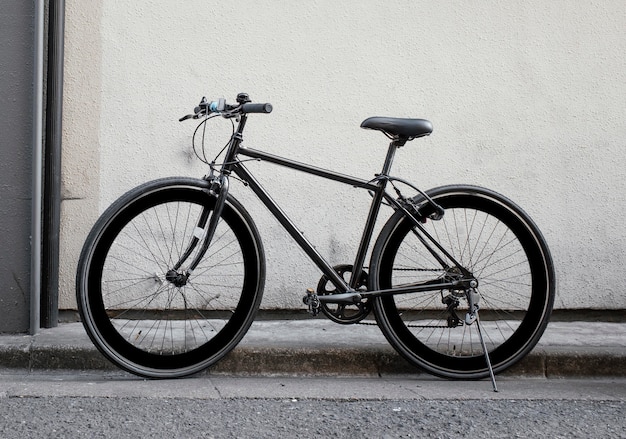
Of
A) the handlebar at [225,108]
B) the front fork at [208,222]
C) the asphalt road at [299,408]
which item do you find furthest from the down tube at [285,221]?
the asphalt road at [299,408]

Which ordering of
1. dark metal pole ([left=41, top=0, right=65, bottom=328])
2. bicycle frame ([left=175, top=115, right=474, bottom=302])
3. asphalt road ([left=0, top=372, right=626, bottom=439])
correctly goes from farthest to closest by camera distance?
Answer: dark metal pole ([left=41, top=0, right=65, bottom=328]), bicycle frame ([left=175, top=115, right=474, bottom=302]), asphalt road ([left=0, top=372, right=626, bottom=439])

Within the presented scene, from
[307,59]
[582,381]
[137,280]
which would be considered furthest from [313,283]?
[582,381]

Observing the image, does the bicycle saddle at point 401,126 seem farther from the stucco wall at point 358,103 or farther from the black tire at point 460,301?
the stucco wall at point 358,103

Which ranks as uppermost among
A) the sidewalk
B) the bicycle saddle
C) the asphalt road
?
the bicycle saddle

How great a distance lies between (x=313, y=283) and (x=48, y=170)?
1.75 meters

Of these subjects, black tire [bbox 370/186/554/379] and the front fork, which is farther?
black tire [bbox 370/186/554/379]

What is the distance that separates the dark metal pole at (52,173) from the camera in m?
4.70

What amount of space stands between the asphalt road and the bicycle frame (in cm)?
49

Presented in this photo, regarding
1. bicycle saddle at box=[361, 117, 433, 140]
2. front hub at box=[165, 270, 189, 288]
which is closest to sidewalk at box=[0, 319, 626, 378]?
front hub at box=[165, 270, 189, 288]

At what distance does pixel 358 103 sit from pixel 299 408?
225cm

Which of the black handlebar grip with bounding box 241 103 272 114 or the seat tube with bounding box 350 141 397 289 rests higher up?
the black handlebar grip with bounding box 241 103 272 114

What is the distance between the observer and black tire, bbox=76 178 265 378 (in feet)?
13.0

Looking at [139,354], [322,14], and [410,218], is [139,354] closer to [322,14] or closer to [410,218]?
[410,218]

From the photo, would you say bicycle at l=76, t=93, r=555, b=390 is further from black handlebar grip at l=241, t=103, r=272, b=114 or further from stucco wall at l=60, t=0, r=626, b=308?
stucco wall at l=60, t=0, r=626, b=308
